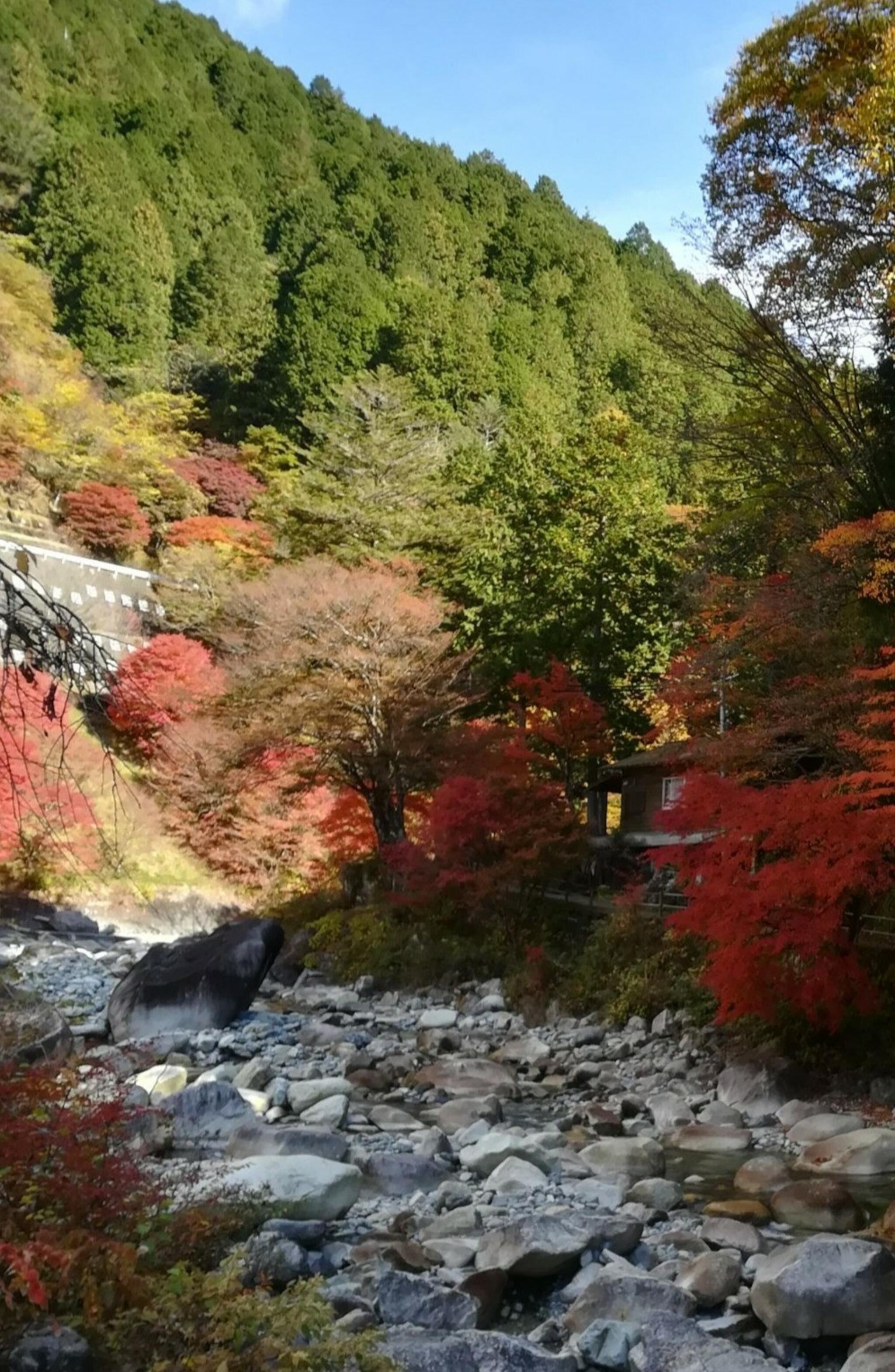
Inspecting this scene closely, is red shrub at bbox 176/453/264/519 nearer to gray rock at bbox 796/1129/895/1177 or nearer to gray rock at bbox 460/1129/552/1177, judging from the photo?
gray rock at bbox 460/1129/552/1177

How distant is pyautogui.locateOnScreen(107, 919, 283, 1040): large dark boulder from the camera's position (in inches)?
485

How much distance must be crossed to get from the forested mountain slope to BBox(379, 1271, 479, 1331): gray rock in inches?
847

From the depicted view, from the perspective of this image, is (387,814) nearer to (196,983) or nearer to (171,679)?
(171,679)

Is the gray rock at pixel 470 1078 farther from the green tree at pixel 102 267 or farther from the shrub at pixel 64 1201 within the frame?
the green tree at pixel 102 267

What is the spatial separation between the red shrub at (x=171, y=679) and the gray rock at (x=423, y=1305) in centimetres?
1465

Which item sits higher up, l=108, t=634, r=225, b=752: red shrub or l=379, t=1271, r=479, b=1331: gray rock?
l=108, t=634, r=225, b=752: red shrub

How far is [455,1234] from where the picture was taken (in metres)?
6.72

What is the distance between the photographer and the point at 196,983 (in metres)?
12.7

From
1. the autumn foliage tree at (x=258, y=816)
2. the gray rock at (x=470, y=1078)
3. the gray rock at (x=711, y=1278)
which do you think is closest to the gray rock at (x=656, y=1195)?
the gray rock at (x=711, y=1278)

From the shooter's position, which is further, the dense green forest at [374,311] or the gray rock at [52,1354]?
the dense green forest at [374,311]

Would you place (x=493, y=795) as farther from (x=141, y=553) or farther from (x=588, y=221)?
(x=588, y=221)

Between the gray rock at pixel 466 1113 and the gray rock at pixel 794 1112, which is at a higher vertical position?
the gray rock at pixel 794 1112

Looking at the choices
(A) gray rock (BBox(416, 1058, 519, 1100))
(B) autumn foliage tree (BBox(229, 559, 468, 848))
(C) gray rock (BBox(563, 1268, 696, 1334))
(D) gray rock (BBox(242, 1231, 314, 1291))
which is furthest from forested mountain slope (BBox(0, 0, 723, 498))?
(C) gray rock (BBox(563, 1268, 696, 1334))

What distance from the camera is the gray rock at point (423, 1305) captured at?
5.40 m
